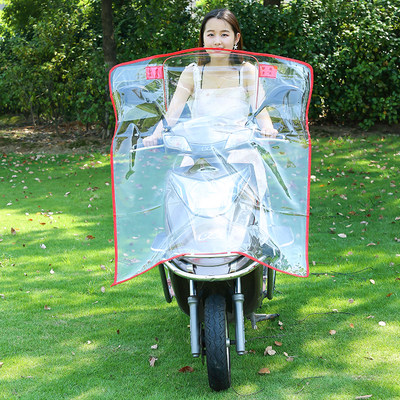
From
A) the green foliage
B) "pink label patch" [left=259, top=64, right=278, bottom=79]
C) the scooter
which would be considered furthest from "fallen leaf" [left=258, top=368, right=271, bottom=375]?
the green foliage

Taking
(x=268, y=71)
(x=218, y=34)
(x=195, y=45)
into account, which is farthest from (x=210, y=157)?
(x=195, y=45)

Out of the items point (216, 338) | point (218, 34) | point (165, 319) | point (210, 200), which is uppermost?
point (218, 34)

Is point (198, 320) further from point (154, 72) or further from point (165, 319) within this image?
point (154, 72)

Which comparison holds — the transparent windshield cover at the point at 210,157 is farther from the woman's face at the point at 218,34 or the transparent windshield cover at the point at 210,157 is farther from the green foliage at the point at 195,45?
the green foliage at the point at 195,45

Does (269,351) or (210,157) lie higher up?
(210,157)

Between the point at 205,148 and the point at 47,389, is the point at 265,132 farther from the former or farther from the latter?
the point at 47,389

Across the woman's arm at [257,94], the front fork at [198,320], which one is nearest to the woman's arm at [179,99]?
the woman's arm at [257,94]

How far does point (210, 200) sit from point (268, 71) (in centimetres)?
83

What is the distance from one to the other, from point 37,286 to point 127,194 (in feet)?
7.44

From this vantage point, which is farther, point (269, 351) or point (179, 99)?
Result: point (269, 351)

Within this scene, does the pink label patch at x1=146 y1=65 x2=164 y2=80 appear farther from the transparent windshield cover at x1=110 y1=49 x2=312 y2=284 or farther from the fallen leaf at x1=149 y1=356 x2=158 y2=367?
the fallen leaf at x1=149 y1=356 x2=158 y2=367

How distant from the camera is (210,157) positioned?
3252mm

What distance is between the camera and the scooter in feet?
9.93

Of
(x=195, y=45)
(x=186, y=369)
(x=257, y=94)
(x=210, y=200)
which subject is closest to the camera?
(x=210, y=200)
